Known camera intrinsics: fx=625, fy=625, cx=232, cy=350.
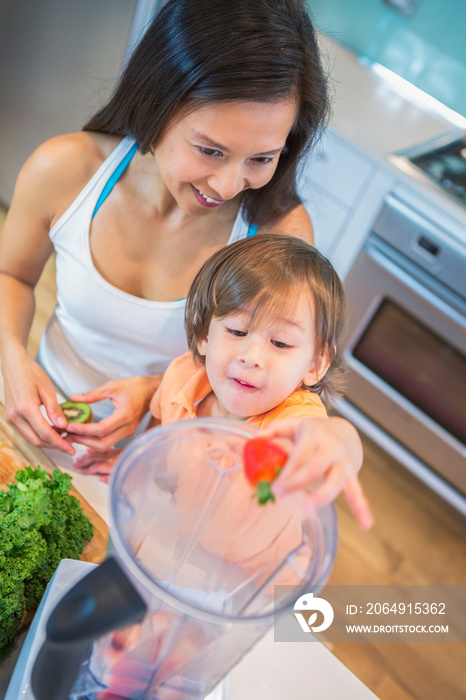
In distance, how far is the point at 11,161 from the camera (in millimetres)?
2494

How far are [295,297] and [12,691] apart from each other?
52 centimetres

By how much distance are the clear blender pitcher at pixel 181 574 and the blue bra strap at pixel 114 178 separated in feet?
2.20

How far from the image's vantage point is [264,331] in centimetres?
78

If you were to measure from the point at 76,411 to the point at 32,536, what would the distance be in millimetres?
344

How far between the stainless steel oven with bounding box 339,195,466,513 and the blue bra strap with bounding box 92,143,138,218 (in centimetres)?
98

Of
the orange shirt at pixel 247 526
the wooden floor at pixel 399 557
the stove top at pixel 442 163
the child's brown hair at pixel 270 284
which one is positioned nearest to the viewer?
the orange shirt at pixel 247 526

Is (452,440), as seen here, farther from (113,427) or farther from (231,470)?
(231,470)

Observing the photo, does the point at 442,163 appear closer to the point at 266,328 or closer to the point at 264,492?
the point at 266,328

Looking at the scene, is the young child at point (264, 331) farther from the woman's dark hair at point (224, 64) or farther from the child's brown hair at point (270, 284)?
the woman's dark hair at point (224, 64)

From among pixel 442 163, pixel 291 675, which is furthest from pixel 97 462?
pixel 442 163

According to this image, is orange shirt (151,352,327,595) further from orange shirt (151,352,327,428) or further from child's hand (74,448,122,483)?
child's hand (74,448,122,483)

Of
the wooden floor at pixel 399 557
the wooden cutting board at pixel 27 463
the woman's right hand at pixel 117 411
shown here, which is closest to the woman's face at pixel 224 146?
the woman's right hand at pixel 117 411

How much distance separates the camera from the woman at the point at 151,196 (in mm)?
822

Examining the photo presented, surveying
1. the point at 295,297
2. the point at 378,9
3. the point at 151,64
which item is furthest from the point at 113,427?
the point at 378,9
